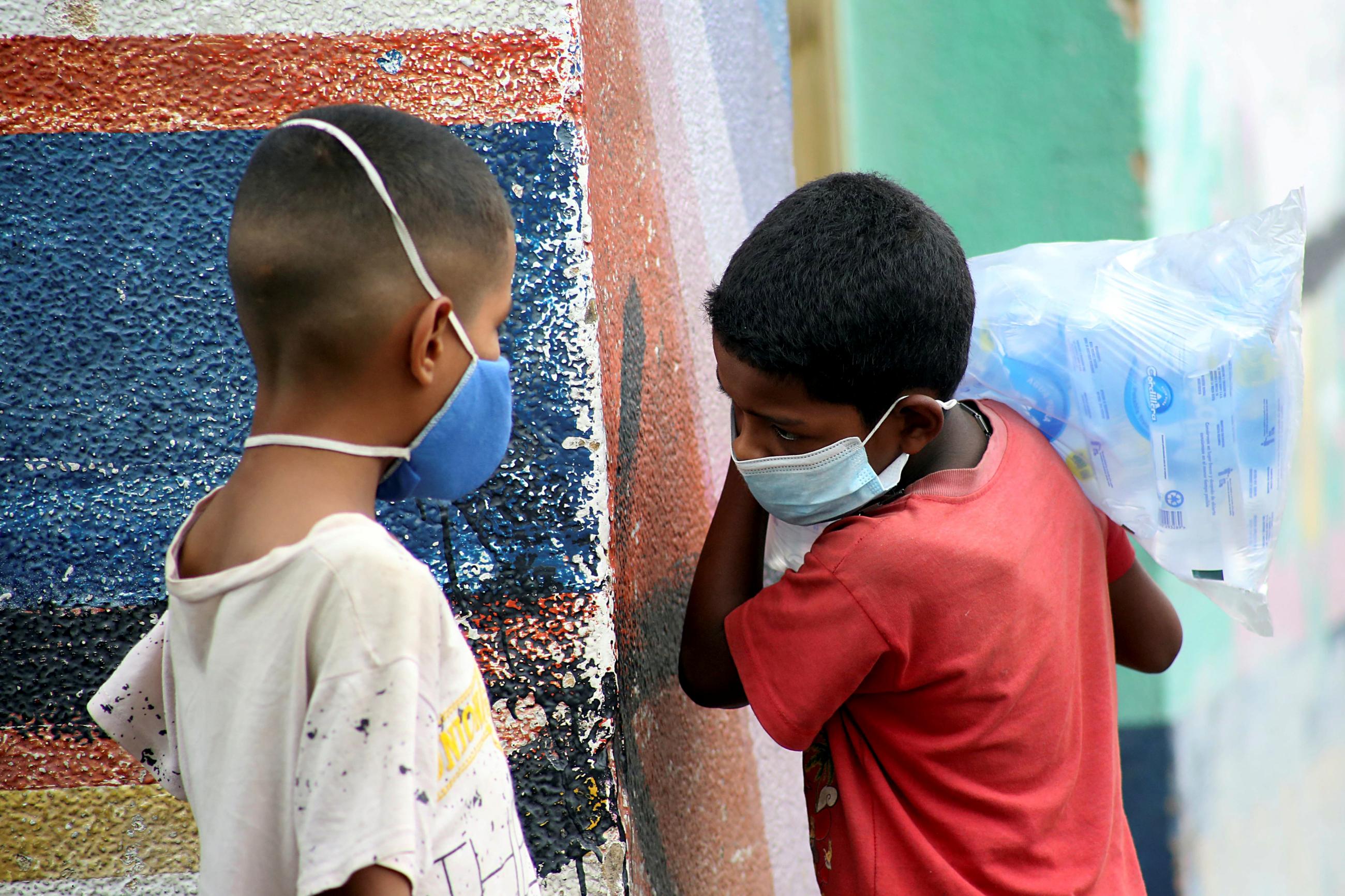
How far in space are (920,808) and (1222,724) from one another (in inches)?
74.7

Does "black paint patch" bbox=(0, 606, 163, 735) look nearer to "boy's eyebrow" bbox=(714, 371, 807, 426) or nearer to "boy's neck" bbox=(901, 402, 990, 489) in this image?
"boy's eyebrow" bbox=(714, 371, 807, 426)

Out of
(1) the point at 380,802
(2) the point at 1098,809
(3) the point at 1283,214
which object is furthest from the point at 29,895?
(3) the point at 1283,214

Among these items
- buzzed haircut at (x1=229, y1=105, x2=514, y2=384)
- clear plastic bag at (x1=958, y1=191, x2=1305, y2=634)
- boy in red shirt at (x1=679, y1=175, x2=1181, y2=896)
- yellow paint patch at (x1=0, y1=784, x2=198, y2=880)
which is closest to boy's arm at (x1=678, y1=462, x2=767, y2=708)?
boy in red shirt at (x1=679, y1=175, x2=1181, y2=896)

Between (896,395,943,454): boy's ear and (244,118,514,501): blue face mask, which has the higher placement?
(244,118,514,501): blue face mask

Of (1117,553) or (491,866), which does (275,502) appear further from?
(1117,553)

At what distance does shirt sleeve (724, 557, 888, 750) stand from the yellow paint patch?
85 centimetres

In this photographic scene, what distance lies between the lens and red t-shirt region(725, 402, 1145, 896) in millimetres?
1326

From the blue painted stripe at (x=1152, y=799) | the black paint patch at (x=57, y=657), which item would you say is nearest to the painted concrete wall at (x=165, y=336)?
the black paint patch at (x=57, y=657)

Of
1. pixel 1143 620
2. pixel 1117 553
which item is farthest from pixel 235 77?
pixel 1143 620

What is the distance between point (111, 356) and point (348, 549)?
0.86 metres

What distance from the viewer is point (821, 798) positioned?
1.49 meters

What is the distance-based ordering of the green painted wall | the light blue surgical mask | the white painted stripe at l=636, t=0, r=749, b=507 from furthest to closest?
1. the green painted wall
2. the white painted stripe at l=636, t=0, r=749, b=507
3. the light blue surgical mask

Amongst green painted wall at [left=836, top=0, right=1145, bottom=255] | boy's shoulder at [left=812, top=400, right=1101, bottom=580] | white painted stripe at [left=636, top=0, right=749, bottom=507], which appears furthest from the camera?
green painted wall at [left=836, top=0, right=1145, bottom=255]

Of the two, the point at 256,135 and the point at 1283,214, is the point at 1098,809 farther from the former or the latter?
the point at 256,135
